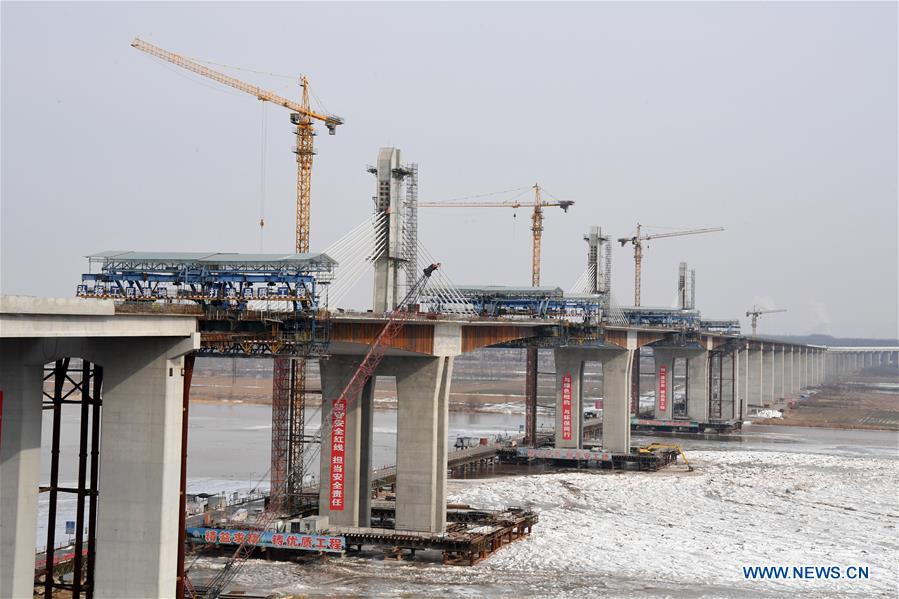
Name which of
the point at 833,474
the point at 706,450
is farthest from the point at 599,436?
the point at 833,474

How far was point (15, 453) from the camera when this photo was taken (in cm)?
3781

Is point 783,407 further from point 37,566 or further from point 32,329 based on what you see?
point 32,329

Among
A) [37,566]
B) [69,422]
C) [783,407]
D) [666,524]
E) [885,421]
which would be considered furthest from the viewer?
[783,407]

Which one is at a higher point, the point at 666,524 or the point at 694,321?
the point at 694,321

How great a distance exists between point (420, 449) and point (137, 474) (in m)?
23.4

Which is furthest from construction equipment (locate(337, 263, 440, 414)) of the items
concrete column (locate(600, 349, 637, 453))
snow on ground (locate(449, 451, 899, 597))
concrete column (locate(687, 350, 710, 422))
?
concrete column (locate(687, 350, 710, 422))

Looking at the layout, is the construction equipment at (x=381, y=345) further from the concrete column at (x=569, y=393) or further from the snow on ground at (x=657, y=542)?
the concrete column at (x=569, y=393)

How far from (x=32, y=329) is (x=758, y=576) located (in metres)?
38.5

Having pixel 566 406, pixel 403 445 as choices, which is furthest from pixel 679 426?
pixel 403 445

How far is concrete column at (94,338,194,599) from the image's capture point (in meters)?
39.1

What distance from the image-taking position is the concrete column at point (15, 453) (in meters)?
37.8

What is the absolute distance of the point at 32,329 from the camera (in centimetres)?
3191

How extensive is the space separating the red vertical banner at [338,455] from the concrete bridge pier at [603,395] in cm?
4661

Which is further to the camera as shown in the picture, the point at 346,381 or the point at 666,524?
the point at 666,524
